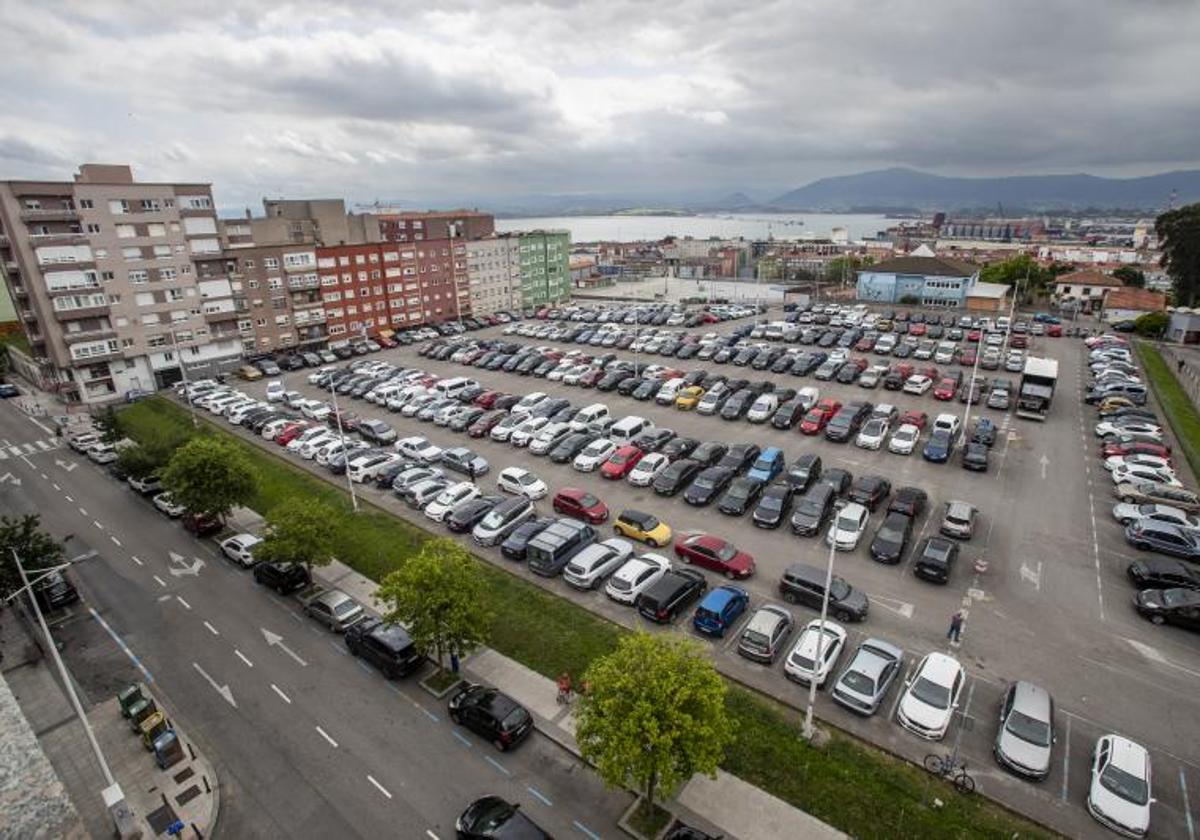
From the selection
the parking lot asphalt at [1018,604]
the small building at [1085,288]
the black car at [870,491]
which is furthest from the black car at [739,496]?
the small building at [1085,288]

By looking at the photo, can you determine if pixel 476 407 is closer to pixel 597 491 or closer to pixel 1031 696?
pixel 597 491

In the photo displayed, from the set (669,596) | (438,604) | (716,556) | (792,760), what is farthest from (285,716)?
(716,556)

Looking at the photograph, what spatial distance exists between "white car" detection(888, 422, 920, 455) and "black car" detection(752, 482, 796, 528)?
398 inches

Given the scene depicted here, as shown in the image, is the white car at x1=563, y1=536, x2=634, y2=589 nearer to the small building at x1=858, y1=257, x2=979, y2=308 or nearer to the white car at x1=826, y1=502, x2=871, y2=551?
the white car at x1=826, y1=502, x2=871, y2=551

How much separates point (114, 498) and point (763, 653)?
39.8m

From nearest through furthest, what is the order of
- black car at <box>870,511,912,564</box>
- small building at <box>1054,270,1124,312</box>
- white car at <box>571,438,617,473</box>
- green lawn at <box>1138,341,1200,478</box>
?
black car at <box>870,511,912,564</box> → white car at <box>571,438,617,473</box> → green lawn at <box>1138,341,1200,478</box> → small building at <box>1054,270,1124,312</box>

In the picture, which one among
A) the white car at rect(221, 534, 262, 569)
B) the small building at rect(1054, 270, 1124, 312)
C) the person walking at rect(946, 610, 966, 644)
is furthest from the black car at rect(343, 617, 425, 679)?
the small building at rect(1054, 270, 1124, 312)

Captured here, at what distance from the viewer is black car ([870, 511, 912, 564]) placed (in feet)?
83.8

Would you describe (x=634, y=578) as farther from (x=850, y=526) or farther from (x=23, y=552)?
(x=23, y=552)

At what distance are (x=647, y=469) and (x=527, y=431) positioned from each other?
1050cm

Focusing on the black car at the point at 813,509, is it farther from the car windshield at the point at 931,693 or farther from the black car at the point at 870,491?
the car windshield at the point at 931,693

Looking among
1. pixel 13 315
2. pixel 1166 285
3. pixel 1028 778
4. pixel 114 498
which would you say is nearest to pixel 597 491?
pixel 1028 778

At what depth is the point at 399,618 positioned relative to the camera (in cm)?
1927

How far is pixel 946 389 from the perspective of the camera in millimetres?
46031
